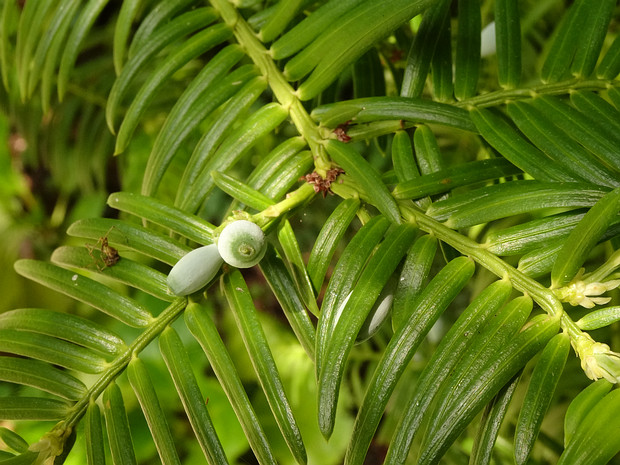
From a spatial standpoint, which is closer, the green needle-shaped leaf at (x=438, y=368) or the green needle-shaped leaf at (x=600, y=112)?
the green needle-shaped leaf at (x=438, y=368)

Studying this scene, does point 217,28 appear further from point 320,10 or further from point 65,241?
point 65,241

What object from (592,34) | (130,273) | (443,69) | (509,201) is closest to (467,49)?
(443,69)

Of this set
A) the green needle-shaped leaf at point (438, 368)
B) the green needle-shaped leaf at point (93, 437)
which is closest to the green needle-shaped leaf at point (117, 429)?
the green needle-shaped leaf at point (93, 437)

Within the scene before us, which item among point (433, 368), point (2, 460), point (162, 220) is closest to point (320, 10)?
point (162, 220)

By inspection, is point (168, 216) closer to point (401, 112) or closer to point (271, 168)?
point (271, 168)

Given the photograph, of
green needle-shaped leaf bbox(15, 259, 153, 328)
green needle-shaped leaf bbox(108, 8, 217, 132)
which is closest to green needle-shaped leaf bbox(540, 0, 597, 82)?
green needle-shaped leaf bbox(108, 8, 217, 132)

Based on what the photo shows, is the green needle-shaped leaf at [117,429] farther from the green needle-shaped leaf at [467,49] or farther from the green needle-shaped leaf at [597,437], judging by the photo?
the green needle-shaped leaf at [467,49]
